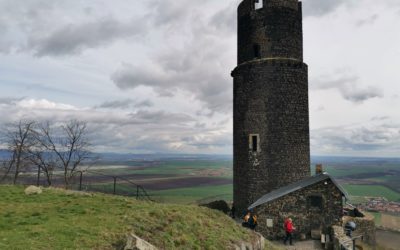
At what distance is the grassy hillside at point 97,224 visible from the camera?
34.4ft

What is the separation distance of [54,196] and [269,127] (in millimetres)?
15209

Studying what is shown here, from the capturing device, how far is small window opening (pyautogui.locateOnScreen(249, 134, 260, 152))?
83.8ft

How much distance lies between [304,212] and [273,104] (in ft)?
26.8

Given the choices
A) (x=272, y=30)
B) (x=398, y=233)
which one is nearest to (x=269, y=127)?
(x=272, y=30)

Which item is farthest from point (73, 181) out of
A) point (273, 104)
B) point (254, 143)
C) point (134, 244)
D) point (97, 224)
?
point (134, 244)

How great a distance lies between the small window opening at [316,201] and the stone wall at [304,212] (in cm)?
9

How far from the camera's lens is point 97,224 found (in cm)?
1223

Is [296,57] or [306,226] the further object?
[296,57]

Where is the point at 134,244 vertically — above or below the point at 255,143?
below

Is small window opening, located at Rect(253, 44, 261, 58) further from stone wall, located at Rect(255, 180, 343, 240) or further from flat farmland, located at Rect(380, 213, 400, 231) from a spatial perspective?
flat farmland, located at Rect(380, 213, 400, 231)

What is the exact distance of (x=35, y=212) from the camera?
14.0m

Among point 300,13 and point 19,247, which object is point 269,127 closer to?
point 300,13

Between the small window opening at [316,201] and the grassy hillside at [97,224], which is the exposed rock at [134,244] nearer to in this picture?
the grassy hillside at [97,224]

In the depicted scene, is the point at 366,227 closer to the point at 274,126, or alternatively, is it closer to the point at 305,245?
the point at 305,245
